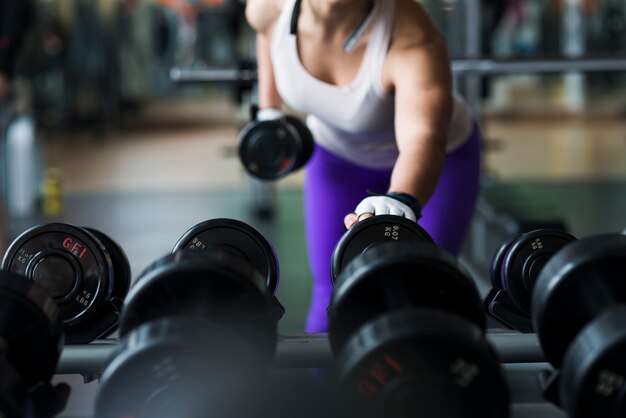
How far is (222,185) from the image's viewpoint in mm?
5820

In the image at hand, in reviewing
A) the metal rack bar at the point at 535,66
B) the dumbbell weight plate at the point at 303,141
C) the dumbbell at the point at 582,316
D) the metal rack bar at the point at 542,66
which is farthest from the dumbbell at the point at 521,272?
the metal rack bar at the point at 542,66

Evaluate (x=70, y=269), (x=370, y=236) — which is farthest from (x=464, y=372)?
(x=70, y=269)

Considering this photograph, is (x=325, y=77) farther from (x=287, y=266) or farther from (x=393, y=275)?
(x=287, y=266)

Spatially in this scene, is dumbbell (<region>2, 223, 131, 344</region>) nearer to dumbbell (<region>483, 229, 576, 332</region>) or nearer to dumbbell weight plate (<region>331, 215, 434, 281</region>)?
dumbbell weight plate (<region>331, 215, 434, 281</region>)

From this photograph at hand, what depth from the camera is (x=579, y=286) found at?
0.97 m

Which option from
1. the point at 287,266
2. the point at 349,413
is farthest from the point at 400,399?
the point at 287,266

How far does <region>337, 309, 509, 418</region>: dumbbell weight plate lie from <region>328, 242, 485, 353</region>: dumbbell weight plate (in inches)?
4.1

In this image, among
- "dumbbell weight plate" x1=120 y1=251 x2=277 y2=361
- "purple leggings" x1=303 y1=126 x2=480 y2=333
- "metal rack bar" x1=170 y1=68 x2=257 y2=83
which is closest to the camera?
"dumbbell weight plate" x1=120 y1=251 x2=277 y2=361

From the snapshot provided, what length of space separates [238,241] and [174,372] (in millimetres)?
444

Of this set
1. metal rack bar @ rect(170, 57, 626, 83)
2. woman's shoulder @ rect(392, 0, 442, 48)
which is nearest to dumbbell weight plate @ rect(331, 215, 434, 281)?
woman's shoulder @ rect(392, 0, 442, 48)

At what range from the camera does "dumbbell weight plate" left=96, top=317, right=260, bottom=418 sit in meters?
0.87

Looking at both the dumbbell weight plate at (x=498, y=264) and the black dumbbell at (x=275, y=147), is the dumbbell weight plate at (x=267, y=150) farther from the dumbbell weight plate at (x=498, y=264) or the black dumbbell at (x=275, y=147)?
the dumbbell weight plate at (x=498, y=264)

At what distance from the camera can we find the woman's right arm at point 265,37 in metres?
2.00

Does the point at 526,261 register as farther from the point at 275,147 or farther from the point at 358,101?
the point at 275,147
